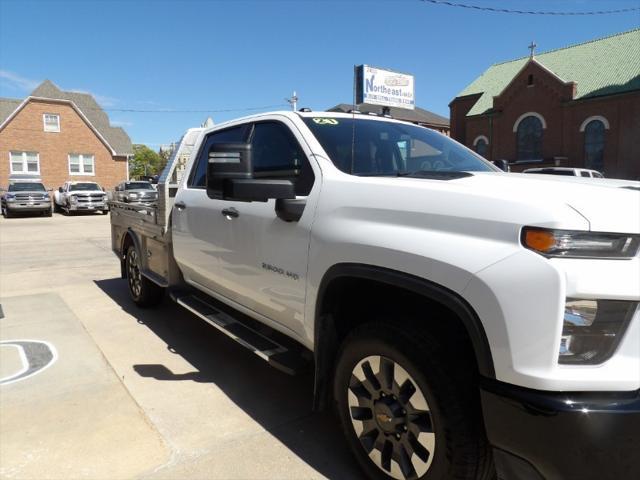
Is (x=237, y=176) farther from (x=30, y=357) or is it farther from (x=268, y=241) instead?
(x=30, y=357)

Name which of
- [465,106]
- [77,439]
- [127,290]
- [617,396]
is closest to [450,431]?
[617,396]

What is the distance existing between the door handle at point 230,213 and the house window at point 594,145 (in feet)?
112

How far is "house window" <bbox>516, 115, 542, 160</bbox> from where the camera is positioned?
35375 millimetres

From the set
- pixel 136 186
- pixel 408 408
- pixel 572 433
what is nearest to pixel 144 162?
pixel 136 186

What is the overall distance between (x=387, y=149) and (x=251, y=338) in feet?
Result: 5.25

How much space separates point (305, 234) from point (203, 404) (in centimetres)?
166

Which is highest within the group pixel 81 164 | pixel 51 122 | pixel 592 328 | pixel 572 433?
pixel 51 122

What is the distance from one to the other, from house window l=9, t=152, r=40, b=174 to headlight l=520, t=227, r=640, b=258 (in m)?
38.8

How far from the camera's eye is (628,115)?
29984 millimetres

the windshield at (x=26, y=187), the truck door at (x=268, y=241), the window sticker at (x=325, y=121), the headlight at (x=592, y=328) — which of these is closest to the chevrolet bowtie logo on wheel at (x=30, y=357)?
the truck door at (x=268, y=241)

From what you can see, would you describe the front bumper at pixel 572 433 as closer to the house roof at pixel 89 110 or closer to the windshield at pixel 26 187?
the windshield at pixel 26 187

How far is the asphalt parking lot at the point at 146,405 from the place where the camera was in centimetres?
280

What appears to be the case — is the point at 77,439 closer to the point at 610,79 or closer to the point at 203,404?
the point at 203,404

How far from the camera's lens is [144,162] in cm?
8969
